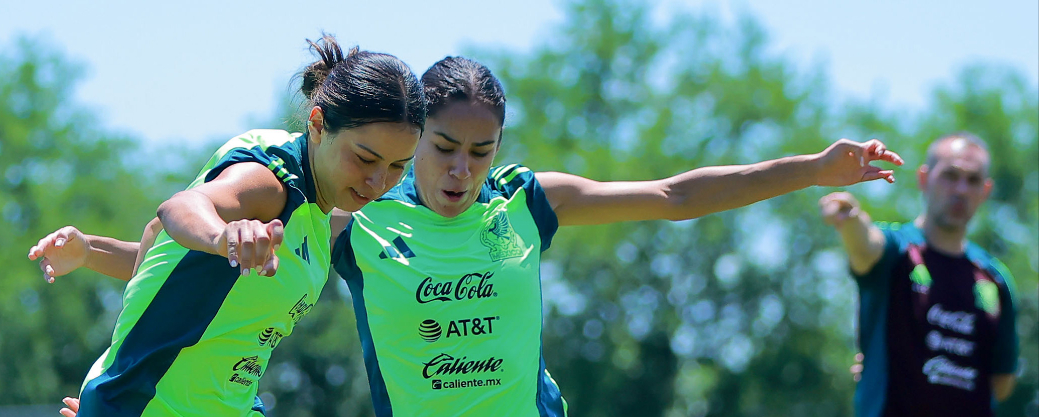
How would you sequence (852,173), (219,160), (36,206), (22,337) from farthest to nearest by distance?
(36,206), (22,337), (852,173), (219,160)

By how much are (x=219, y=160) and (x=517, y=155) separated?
2989 cm

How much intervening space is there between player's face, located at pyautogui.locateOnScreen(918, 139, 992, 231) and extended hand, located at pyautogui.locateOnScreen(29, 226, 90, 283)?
4443mm

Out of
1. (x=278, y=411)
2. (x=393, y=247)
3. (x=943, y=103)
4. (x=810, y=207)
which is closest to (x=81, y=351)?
(x=278, y=411)

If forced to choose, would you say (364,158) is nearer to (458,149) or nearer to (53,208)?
(458,149)

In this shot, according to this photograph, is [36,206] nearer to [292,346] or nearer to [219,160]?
[292,346]

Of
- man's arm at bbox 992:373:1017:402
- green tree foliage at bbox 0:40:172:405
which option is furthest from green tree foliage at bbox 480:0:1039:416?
man's arm at bbox 992:373:1017:402

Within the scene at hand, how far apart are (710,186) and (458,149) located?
0.99m

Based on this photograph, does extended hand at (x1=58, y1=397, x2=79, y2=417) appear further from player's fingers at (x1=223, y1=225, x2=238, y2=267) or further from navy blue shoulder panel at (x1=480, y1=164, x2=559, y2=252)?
navy blue shoulder panel at (x1=480, y1=164, x2=559, y2=252)

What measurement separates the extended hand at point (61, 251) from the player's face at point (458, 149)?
1.25 metres

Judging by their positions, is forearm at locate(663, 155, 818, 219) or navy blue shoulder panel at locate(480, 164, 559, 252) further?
navy blue shoulder panel at locate(480, 164, 559, 252)

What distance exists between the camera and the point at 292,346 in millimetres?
28719

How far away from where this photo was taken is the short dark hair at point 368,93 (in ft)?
10.5

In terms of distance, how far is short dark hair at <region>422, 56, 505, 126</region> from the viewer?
3996 millimetres

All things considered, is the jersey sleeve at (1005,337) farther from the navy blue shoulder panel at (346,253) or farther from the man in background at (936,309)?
the navy blue shoulder panel at (346,253)
